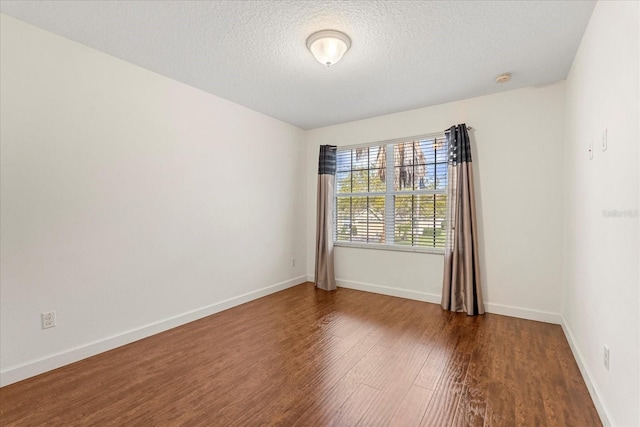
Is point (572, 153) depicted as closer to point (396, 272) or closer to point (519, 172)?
point (519, 172)

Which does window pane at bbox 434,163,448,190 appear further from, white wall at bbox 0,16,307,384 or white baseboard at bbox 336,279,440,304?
white wall at bbox 0,16,307,384

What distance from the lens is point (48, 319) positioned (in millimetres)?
→ 2242

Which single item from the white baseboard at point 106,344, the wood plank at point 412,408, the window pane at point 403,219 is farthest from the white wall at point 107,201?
the wood plank at point 412,408

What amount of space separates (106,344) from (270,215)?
92.7 inches

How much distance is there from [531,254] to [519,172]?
91 cm

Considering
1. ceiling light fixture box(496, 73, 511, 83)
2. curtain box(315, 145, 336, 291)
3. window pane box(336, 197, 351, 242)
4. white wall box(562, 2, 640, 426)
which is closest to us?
white wall box(562, 2, 640, 426)

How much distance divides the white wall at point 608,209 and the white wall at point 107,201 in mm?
3386

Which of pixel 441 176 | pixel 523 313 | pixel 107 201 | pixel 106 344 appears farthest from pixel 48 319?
pixel 523 313

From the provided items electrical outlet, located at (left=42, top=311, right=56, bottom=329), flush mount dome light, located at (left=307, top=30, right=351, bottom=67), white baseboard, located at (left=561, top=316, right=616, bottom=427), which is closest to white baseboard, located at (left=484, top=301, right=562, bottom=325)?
white baseboard, located at (left=561, top=316, right=616, bottom=427)

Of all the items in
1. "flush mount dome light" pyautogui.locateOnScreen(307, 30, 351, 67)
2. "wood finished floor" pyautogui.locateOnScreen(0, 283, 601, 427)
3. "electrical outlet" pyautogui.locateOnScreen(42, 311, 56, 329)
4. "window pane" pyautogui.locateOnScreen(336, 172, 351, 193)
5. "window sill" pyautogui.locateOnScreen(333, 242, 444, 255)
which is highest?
"flush mount dome light" pyautogui.locateOnScreen(307, 30, 351, 67)

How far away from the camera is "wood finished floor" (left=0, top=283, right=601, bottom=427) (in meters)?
1.72

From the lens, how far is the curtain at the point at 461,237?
340 cm

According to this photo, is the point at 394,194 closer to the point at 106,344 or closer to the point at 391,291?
the point at 391,291

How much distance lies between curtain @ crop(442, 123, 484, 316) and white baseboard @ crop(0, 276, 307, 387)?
2.56 metres
